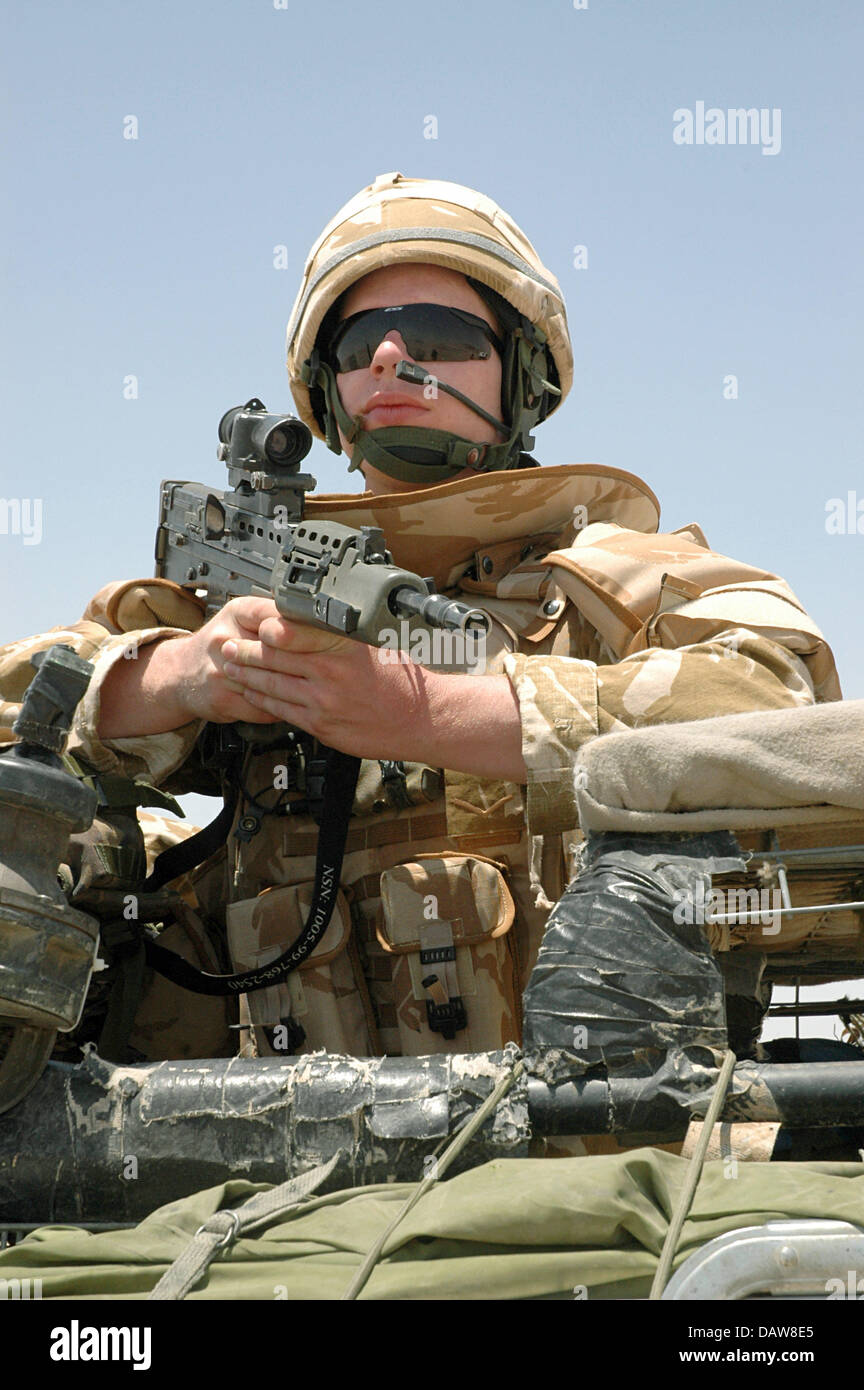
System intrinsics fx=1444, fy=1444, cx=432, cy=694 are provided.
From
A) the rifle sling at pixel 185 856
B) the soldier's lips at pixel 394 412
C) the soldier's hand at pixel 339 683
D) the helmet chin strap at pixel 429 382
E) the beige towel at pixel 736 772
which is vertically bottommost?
the rifle sling at pixel 185 856

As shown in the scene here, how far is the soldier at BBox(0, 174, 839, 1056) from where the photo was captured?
2.75 meters

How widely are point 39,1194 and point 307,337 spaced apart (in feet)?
8.14

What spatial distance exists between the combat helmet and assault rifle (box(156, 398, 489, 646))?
475 millimetres

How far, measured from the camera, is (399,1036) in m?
3.28

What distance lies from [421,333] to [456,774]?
1181 millimetres

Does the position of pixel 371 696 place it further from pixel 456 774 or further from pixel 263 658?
pixel 456 774

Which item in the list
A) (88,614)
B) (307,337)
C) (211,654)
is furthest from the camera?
(307,337)

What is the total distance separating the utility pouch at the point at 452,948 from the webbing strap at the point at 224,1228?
107 centimetres

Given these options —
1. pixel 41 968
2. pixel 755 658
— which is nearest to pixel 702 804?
pixel 755 658

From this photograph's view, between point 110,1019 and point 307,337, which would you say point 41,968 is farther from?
point 307,337

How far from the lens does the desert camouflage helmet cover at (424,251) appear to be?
374 cm

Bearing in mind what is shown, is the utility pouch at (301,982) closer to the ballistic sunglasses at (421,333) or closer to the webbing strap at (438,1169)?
the webbing strap at (438,1169)

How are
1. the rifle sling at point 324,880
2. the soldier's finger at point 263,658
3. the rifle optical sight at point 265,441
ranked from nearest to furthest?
the soldier's finger at point 263,658
the rifle sling at point 324,880
the rifle optical sight at point 265,441

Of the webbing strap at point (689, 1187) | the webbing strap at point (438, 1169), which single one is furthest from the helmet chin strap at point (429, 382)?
the webbing strap at point (689, 1187)
